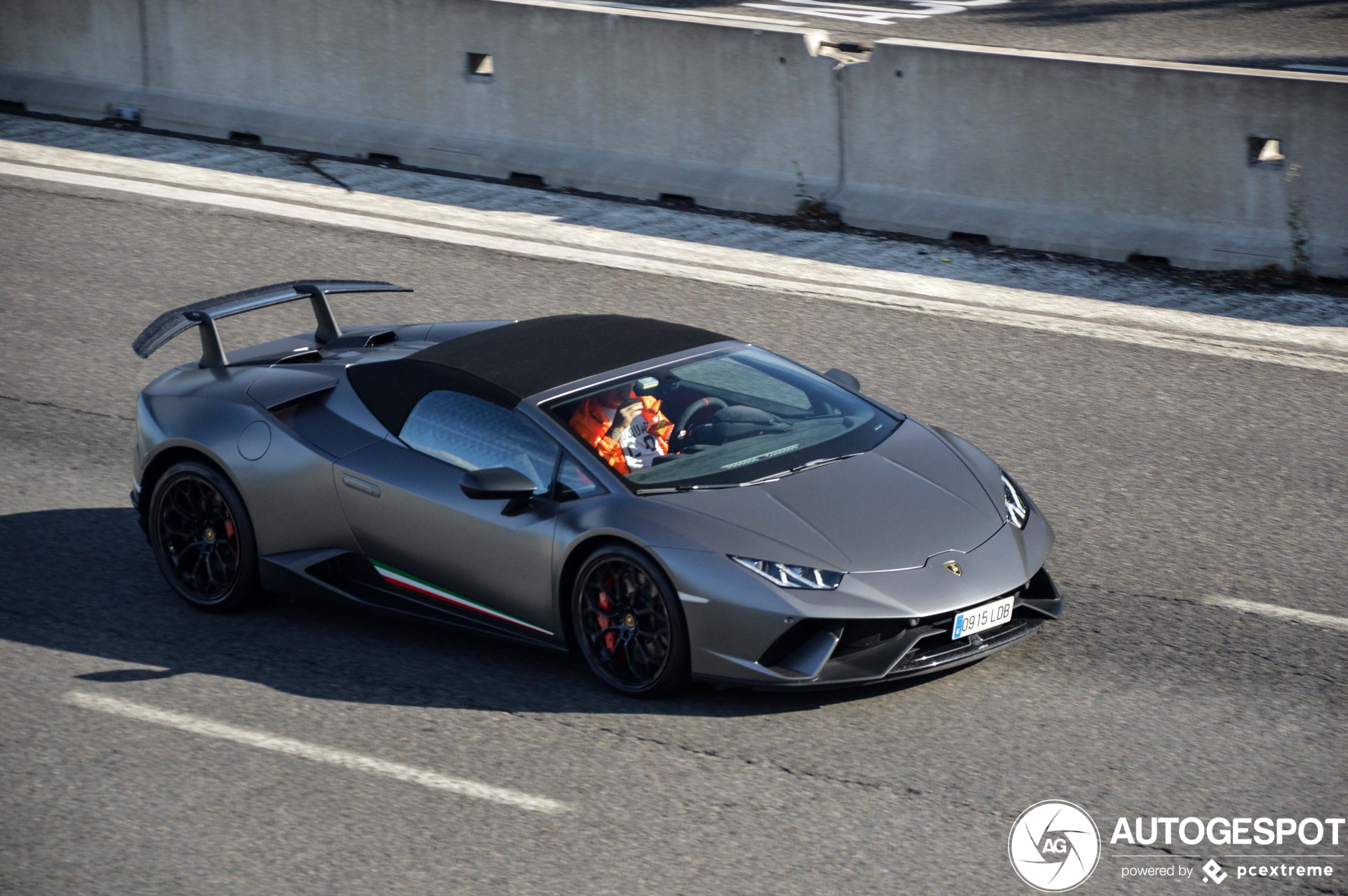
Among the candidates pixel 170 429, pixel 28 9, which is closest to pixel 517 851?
pixel 170 429

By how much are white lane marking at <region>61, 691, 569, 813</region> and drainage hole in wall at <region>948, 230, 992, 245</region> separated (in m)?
7.86

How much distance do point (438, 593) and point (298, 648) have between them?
2.40 feet

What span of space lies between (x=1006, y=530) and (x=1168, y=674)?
0.86 metres

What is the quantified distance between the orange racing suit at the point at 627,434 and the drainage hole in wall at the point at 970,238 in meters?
6.24

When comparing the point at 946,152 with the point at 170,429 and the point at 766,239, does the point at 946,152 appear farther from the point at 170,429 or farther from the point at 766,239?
the point at 170,429

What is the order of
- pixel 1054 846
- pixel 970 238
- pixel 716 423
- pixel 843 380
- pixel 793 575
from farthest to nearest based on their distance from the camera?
pixel 970 238, pixel 843 380, pixel 716 423, pixel 793 575, pixel 1054 846

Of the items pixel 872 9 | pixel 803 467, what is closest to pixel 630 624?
pixel 803 467

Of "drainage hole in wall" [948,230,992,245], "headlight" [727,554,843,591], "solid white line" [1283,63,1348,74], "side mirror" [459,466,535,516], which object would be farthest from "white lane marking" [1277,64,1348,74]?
"side mirror" [459,466,535,516]

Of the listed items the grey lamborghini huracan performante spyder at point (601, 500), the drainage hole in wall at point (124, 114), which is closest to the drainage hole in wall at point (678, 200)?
the drainage hole in wall at point (124, 114)

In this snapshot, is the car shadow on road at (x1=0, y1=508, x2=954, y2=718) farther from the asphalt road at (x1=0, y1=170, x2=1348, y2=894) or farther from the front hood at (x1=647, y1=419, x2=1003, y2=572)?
the front hood at (x1=647, y1=419, x2=1003, y2=572)

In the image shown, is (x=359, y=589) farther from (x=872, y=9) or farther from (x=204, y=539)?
(x=872, y=9)

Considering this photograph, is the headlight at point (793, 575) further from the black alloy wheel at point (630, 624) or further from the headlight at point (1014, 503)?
the headlight at point (1014, 503)

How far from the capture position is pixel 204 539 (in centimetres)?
707

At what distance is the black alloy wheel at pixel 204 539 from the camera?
22.7 ft
